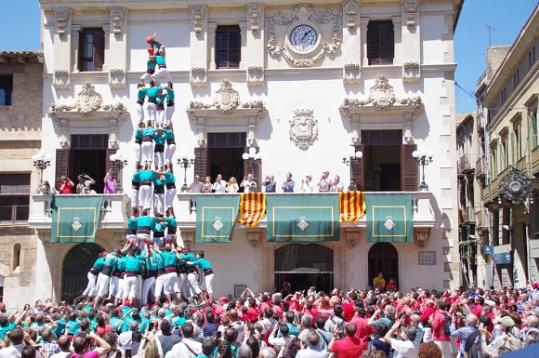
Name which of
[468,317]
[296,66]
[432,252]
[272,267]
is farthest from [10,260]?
[468,317]

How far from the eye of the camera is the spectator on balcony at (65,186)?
27422 mm

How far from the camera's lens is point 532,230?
104ft

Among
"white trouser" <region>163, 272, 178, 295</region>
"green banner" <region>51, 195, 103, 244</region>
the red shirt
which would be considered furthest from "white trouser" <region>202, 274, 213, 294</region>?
the red shirt

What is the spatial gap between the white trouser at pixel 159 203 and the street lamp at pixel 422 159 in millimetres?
9884

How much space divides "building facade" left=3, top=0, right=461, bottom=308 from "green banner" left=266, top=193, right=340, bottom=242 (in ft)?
2.11

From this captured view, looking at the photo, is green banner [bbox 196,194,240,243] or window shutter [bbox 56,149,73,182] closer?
green banner [bbox 196,194,240,243]

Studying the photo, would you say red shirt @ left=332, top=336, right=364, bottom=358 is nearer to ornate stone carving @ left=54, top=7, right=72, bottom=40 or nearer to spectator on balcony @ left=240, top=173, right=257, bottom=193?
spectator on balcony @ left=240, top=173, right=257, bottom=193

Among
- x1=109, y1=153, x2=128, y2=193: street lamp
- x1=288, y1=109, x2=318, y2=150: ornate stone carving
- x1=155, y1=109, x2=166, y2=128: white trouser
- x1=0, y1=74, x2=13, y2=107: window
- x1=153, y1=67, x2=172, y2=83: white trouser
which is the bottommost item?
x1=109, y1=153, x2=128, y2=193: street lamp

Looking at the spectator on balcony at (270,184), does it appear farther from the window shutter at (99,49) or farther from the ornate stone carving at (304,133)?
the window shutter at (99,49)

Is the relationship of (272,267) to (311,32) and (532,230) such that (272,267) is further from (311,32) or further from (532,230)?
(532,230)

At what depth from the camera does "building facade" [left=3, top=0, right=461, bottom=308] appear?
2681 centimetres

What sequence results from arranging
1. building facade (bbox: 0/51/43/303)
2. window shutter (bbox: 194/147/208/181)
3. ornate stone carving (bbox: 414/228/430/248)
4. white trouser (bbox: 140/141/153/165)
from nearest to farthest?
white trouser (bbox: 140/141/153/165)
ornate stone carving (bbox: 414/228/430/248)
window shutter (bbox: 194/147/208/181)
building facade (bbox: 0/51/43/303)

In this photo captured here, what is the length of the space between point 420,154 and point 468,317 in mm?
13770

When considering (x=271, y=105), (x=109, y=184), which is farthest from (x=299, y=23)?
(x=109, y=184)
